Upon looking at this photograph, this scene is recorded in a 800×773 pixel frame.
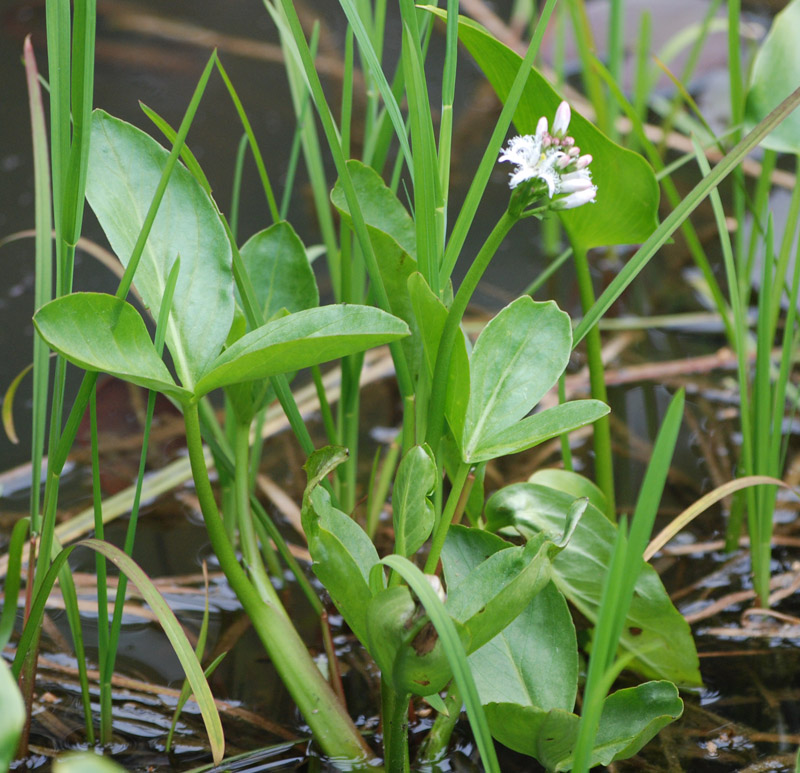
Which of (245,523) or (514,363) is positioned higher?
(514,363)

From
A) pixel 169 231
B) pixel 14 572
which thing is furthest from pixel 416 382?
pixel 14 572

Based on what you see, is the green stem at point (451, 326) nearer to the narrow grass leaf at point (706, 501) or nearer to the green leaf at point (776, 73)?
the narrow grass leaf at point (706, 501)

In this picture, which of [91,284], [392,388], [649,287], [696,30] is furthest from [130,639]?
[696,30]

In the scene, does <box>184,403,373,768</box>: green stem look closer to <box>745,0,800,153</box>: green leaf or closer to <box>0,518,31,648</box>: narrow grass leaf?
<box>0,518,31,648</box>: narrow grass leaf

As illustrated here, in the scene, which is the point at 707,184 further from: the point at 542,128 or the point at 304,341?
the point at 304,341

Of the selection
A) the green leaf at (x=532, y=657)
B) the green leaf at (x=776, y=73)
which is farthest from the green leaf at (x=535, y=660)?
the green leaf at (x=776, y=73)

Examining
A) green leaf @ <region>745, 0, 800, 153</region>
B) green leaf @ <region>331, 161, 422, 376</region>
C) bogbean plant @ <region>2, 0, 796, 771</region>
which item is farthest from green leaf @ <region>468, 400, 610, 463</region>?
green leaf @ <region>745, 0, 800, 153</region>
